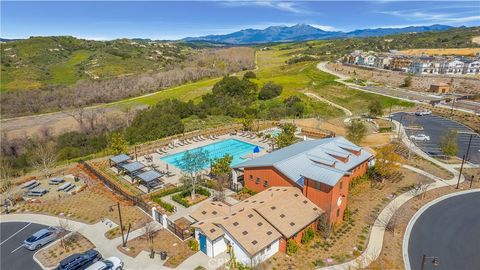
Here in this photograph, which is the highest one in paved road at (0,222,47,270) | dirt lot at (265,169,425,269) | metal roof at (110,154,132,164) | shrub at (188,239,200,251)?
→ metal roof at (110,154,132,164)

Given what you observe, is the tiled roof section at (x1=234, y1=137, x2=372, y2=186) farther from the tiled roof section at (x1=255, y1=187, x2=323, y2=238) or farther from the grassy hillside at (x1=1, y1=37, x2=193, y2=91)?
the grassy hillside at (x1=1, y1=37, x2=193, y2=91)

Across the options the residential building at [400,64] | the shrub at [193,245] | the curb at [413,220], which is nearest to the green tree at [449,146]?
the curb at [413,220]

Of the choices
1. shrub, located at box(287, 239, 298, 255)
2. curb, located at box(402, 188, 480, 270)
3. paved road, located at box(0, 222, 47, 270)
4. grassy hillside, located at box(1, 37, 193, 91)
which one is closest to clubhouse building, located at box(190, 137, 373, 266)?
shrub, located at box(287, 239, 298, 255)

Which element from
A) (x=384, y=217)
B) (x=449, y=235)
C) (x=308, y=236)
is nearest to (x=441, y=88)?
(x=384, y=217)

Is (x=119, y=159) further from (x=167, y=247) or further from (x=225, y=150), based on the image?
(x=167, y=247)

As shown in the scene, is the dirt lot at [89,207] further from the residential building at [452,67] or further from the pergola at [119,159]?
the residential building at [452,67]

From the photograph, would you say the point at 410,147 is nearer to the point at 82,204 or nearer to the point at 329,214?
the point at 329,214
